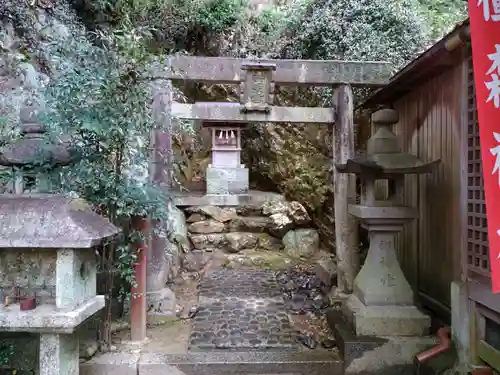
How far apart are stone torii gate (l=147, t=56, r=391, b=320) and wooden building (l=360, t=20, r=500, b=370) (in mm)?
747

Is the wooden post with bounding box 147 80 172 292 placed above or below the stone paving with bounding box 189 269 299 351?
above

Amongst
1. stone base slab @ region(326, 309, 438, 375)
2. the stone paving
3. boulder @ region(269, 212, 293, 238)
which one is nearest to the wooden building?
stone base slab @ region(326, 309, 438, 375)

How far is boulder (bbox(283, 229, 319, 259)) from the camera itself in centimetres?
1184

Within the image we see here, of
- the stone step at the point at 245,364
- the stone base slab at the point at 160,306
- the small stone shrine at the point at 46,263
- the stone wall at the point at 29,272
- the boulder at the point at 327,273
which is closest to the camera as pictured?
the small stone shrine at the point at 46,263

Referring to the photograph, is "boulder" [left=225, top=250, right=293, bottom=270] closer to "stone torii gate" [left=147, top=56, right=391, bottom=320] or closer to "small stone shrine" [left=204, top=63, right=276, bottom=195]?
"small stone shrine" [left=204, top=63, right=276, bottom=195]

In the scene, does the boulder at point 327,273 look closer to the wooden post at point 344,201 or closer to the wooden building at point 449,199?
the wooden post at point 344,201

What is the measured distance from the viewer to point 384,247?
546 cm

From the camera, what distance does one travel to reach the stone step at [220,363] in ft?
Result: 16.1

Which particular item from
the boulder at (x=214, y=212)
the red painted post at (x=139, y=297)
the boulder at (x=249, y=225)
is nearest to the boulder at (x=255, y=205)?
the boulder at (x=249, y=225)

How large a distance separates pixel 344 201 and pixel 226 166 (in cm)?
608

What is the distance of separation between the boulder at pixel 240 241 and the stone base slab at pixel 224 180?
1414mm

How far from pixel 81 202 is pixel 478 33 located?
365 centimetres

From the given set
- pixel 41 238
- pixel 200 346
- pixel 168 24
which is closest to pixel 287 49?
pixel 168 24

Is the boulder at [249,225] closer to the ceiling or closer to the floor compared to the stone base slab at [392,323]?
closer to the ceiling
